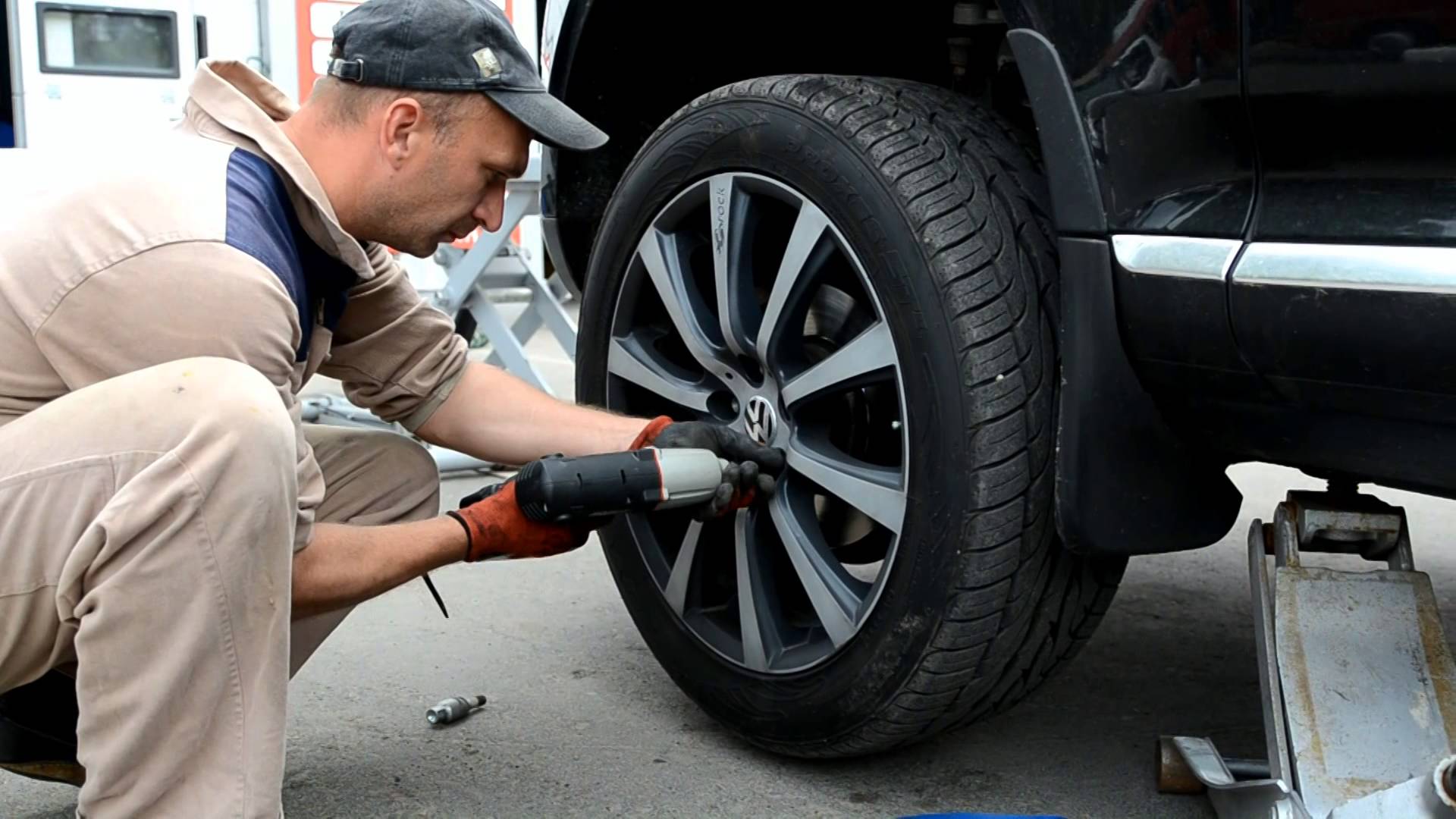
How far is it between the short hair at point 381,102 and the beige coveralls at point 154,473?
0.20 m

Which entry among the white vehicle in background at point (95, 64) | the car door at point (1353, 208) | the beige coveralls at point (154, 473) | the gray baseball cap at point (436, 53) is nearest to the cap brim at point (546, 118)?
the gray baseball cap at point (436, 53)

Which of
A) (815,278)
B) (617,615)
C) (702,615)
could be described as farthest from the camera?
(617,615)

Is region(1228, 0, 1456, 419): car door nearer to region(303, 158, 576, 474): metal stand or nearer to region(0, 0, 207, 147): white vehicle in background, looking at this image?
region(303, 158, 576, 474): metal stand

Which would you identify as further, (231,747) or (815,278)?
(815,278)

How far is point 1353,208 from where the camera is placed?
58.0 inches

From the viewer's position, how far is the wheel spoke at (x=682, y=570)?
7.38 ft

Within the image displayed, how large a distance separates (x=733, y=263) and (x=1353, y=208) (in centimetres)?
90

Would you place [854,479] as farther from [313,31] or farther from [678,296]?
[313,31]

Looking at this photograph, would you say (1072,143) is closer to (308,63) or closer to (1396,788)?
(1396,788)

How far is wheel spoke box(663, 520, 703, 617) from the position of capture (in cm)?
225

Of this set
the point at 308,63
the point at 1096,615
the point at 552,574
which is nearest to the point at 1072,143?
the point at 1096,615

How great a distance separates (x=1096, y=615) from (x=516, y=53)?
1049 millimetres

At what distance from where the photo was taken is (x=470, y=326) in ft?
17.3

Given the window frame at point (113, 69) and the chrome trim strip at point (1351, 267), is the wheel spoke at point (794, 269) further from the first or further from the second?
the window frame at point (113, 69)
